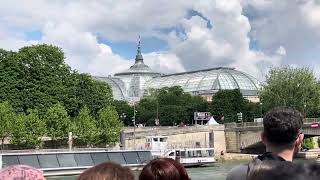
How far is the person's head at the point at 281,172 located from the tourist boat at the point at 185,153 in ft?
166

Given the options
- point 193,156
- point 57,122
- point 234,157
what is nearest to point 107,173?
point 193,156

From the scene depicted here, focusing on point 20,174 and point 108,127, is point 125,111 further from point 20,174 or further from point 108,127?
point 20,174

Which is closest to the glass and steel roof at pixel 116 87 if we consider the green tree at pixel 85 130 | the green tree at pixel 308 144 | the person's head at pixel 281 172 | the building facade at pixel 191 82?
the building facade at pixel 191 82

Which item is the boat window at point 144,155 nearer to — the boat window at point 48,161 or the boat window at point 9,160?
the boat window at point 48,161

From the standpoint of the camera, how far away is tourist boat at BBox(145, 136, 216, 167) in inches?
2169

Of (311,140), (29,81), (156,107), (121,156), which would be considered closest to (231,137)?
(311,140)

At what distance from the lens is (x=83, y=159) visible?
141ft

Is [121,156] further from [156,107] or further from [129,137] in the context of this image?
[156,107]

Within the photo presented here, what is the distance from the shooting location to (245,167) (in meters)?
5.13

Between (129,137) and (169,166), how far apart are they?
63.2 metres

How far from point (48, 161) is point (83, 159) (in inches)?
112

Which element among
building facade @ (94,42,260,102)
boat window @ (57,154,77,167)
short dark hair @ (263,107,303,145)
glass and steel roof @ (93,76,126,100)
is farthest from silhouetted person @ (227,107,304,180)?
glass and steel roof @ (93,76,126,100)

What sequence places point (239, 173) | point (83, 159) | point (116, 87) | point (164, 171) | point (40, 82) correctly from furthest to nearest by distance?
point (116, 87)
point (40, 82)
point (83, 159)
point (239, 173)
point (164, 171)

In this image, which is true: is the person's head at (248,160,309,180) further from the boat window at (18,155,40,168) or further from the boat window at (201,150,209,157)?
the boat window at (201,150,209,157)
